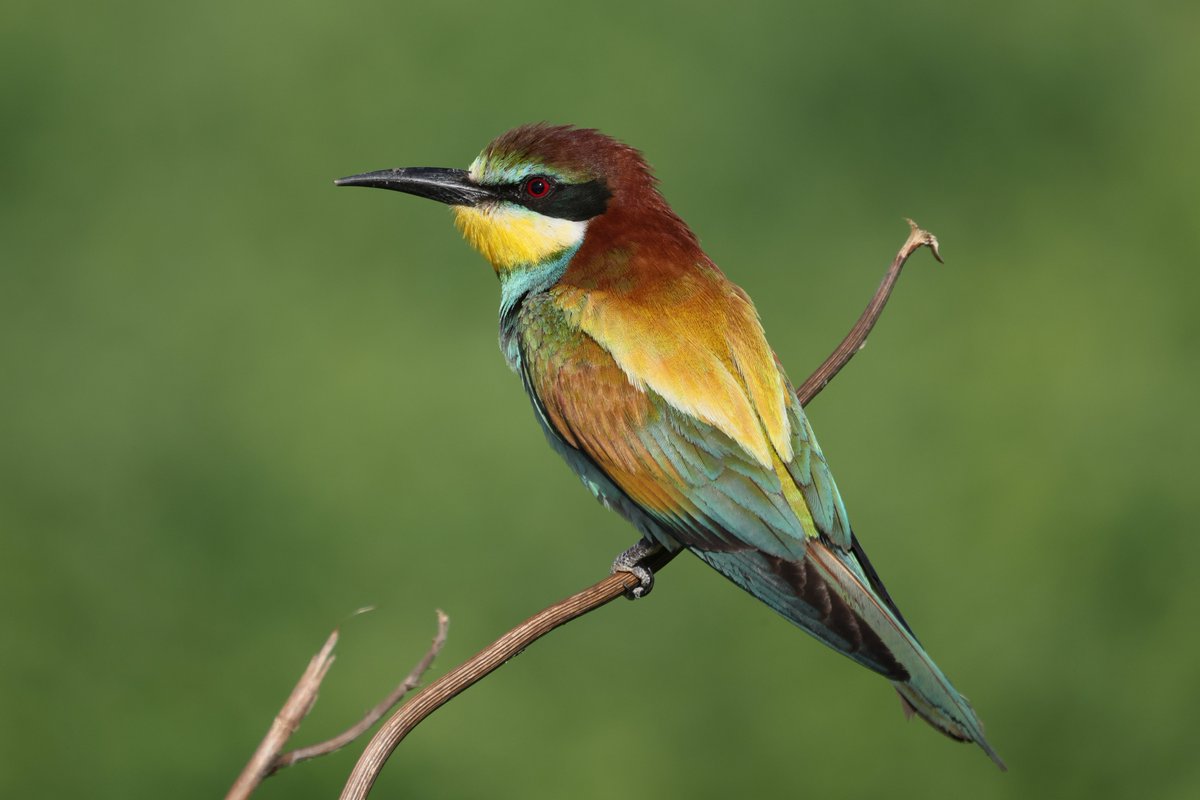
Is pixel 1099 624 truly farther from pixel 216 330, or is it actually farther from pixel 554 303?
pixel 216 330

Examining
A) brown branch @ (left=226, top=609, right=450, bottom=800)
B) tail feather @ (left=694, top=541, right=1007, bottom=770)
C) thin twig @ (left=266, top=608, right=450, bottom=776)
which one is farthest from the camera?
tail feather @ (left=694, top=541, right=1007, bottom=770)

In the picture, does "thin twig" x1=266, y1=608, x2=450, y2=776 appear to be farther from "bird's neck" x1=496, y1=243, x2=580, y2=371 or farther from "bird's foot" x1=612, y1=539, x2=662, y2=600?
"bird's neck" x1=496, y1=243, x2=580, y2=371

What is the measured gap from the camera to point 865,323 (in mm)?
2037

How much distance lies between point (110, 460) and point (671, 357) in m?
2.30

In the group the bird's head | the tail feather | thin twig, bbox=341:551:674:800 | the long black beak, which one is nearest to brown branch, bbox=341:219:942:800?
thin twig, bbox=341:551:674:800

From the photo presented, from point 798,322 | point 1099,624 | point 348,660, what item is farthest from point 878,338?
point 348,660

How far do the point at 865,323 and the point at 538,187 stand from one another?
0.56m

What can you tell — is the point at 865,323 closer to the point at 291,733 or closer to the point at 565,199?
the point at 565,199

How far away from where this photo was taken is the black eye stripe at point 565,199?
7.59 feet

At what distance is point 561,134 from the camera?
2287 mm

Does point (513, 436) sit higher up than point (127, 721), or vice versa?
point (513, 436)

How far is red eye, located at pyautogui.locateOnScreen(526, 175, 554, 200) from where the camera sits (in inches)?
91.0

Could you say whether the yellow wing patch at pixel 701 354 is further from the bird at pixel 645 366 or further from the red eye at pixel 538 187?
the red eye at pixel 538 187

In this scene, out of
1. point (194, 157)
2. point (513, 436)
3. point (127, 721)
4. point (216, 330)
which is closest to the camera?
point (127, 721)
